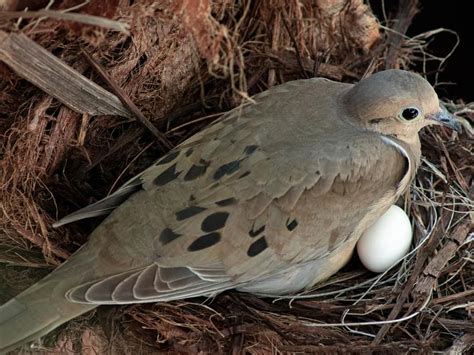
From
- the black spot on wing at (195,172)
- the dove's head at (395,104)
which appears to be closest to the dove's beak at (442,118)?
the dove's head at (395,104)

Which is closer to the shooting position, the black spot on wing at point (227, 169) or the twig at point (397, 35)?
the black spot on wing at point (227, 169)

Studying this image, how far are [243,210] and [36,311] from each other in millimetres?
568

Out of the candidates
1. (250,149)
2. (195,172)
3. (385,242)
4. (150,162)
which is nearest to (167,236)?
(195,172)

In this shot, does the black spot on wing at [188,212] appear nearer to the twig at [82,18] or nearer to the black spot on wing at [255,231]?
the black spot on wing at [255,231]

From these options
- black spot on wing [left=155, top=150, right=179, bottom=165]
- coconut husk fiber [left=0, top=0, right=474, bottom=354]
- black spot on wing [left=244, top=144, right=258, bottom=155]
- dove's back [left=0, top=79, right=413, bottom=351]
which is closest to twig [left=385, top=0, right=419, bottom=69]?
coconut husk fiber [left=0, top=0, right=474, bottom=354]

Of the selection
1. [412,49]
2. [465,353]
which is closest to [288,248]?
[465,353]

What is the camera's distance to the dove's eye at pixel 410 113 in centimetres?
237

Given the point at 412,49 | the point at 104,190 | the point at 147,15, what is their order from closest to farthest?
the point at 147,15
the point at 104,190
the point at 412,49

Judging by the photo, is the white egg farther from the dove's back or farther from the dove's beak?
the dove's beak

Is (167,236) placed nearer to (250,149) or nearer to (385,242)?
(250,149)

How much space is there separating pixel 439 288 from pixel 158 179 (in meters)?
0.85

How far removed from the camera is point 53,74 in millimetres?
2156

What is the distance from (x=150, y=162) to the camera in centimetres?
256

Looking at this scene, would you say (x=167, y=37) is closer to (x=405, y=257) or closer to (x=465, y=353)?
(x=405, y=257)
